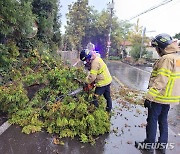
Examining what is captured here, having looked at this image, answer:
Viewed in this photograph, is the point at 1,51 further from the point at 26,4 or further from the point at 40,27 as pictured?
the point at 40,27

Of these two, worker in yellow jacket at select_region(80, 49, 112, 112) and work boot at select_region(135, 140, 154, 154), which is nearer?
work boot at select_region(135, 140, 154, 154)

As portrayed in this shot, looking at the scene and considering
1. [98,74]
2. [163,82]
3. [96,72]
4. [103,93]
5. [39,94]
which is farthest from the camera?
[39,94]

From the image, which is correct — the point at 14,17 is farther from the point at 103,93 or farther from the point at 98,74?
the point at 103,93

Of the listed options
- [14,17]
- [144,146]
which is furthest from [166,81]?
[14,17]

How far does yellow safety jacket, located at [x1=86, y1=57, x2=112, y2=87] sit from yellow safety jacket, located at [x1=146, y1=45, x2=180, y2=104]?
1.45 metres

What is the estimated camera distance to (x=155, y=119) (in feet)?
12.7

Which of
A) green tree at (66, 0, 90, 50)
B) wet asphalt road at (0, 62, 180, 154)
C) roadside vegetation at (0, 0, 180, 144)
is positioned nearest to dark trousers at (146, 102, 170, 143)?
wet asphalt road at (0, 62, 180, 154)

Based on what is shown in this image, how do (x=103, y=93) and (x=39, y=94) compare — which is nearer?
(x=103, y=93)

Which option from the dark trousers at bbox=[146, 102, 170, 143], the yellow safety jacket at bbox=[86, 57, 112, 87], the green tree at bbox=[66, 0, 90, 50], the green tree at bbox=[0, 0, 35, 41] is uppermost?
the green tree at bbox=[66, 0, 90, 50]

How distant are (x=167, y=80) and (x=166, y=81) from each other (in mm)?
27

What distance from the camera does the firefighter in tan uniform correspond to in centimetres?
354

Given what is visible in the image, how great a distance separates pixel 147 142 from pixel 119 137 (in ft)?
2.42

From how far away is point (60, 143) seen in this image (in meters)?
Result: 4.16

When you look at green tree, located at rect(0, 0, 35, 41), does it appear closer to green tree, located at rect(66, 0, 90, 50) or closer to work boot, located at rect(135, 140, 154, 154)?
work boot, located at rect(135, 140, 154, 154)
